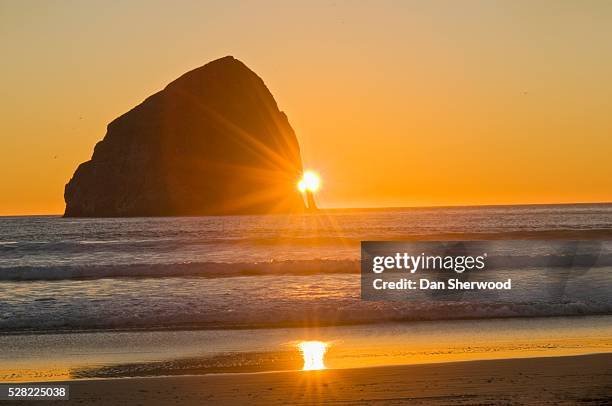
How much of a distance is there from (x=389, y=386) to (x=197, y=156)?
158 m

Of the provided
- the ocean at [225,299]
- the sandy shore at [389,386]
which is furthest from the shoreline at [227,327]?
the sandy shore at [389,386]

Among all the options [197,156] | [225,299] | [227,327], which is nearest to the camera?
[227,327]

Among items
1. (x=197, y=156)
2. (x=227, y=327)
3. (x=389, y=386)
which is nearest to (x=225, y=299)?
(x=227, y=327)

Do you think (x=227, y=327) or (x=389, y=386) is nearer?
(x=389, y=386)

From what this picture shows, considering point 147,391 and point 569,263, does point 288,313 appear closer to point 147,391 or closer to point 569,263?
point 147,391

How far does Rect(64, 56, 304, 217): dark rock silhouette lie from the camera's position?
153 m

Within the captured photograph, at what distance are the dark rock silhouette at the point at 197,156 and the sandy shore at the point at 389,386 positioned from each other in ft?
457

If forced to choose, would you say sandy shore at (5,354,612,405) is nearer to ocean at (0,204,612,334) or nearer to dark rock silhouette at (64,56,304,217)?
ocean at (0,204,612,334)

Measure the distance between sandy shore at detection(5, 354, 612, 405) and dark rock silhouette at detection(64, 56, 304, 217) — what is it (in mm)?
139330

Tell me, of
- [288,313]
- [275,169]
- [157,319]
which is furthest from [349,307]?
[275,169]

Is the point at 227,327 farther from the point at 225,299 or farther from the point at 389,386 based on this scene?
the point at 389,386

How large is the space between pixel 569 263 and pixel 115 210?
419ft

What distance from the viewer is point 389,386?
8.97 metres

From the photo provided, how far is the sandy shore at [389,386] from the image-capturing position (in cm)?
837
